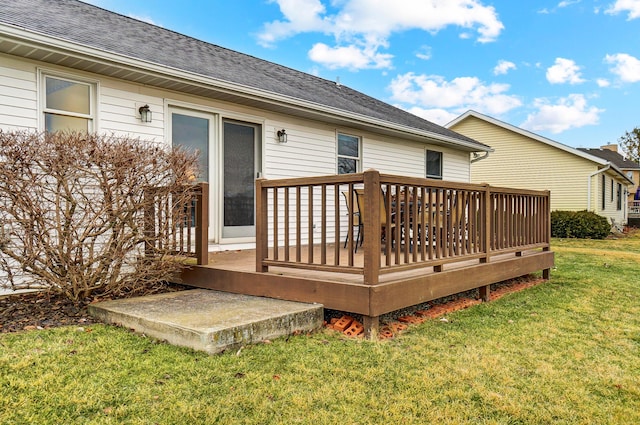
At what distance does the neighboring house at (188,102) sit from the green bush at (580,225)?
9.82 m

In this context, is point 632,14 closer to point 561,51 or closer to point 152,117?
point 561,51

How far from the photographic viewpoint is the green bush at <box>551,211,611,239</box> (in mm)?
15602

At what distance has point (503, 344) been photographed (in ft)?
11.2

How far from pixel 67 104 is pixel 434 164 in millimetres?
8048

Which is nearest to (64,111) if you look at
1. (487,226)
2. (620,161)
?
(487,226)

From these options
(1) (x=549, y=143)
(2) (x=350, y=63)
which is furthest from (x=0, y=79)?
(1) (x=549, y=143)

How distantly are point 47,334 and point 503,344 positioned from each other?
135 inches

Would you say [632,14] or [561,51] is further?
[561,51]

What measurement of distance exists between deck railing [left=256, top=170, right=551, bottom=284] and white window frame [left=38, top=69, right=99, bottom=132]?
2.32 meters

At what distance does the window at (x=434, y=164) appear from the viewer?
10461 mm

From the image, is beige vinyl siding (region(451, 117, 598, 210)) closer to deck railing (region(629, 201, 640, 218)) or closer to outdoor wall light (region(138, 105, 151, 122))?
deck railing (region(629, 201, 640, 218))

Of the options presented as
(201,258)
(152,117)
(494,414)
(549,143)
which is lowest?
(494,414)

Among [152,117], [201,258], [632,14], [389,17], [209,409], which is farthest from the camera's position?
[632,14]

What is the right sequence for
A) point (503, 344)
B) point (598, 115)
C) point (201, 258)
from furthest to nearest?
point (598, 115)
point (201, 258)
point (503, 344)
